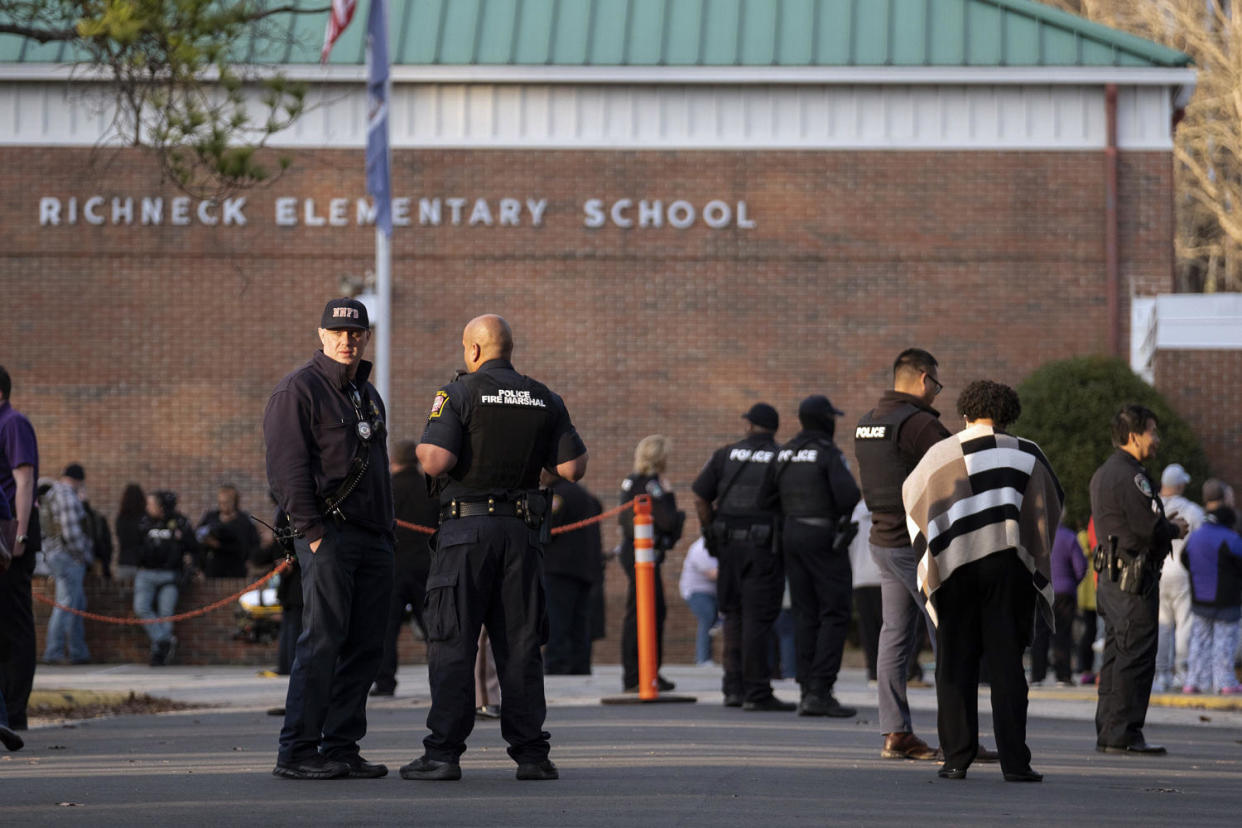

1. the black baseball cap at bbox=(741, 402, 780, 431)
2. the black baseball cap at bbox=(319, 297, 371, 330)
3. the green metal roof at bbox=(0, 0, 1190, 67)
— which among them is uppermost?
the green metal roof at bbox=(0, 0, 1190, 67)

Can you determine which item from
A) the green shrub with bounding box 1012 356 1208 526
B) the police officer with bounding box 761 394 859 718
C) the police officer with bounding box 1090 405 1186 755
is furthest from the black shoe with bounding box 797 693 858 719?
the green shrub with bounding box 1012 356 1208 526

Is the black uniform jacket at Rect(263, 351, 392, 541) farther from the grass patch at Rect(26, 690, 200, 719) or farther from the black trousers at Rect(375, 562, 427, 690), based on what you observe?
the grass patch at Rect(26, 690, 200, 719)

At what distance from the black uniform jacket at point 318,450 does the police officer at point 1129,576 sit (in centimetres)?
412

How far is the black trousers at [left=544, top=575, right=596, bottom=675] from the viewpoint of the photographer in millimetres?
15961

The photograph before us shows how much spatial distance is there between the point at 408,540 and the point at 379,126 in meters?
7.40

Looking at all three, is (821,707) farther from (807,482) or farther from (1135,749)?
(1135,749)

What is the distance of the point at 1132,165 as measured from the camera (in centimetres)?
2367

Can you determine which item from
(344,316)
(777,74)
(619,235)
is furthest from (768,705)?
(777,74)

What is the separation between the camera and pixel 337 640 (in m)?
8.33

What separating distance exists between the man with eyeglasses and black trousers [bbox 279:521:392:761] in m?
2.72

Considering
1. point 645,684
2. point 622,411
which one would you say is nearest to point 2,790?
point 645,684

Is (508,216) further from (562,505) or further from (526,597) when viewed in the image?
(526,597)

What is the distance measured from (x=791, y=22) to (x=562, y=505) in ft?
34.9

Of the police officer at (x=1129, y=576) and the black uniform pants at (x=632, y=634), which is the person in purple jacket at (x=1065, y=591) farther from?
the police officer at (x=1129, y=576)
